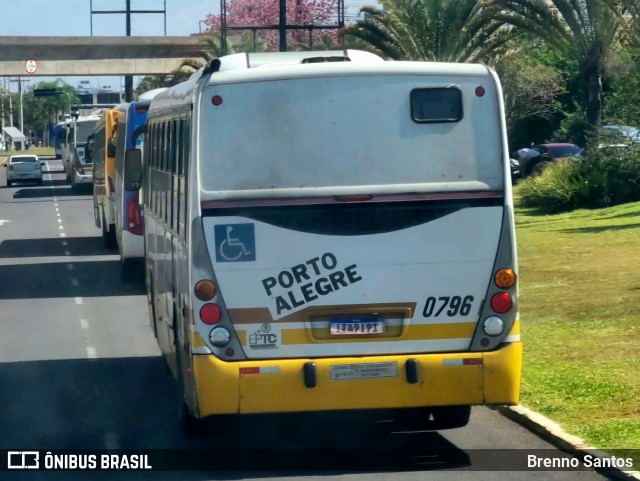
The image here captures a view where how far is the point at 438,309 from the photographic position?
351 inches

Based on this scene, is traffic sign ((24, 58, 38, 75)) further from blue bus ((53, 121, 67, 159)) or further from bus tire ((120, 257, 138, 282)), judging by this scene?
bus tire ((120, 257, 138, 282))

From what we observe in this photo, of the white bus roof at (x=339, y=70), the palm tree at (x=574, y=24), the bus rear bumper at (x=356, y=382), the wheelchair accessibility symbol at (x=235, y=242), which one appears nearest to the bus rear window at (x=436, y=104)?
the white bus roof at (x=339, y=70)

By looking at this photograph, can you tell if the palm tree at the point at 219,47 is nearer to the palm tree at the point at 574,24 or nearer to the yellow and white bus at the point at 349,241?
the palm tree at the point at 574,24

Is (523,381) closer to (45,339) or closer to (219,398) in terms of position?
(219,398)

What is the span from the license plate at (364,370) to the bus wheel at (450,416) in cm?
123

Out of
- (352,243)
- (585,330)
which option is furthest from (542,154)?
(352,243)

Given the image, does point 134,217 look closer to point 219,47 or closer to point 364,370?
point 364,370

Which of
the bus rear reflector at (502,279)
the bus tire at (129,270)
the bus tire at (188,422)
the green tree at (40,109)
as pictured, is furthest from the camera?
the green tree at (40,109)

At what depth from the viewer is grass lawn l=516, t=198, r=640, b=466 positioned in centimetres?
1014

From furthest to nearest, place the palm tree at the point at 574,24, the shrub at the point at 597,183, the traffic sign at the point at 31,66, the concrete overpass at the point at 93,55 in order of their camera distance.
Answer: the traffic sign at the point at 31,66 < the concrete overpass at the point at 93,55 < the shrub at the point at 597,183 < the palm tree at the point at 574,24

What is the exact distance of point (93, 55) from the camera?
68625 millimetres

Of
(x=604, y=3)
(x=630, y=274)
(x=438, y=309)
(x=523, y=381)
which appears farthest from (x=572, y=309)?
(x=604, y=3)

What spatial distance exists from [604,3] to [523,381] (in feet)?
67.4

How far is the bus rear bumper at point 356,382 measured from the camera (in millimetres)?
8711
